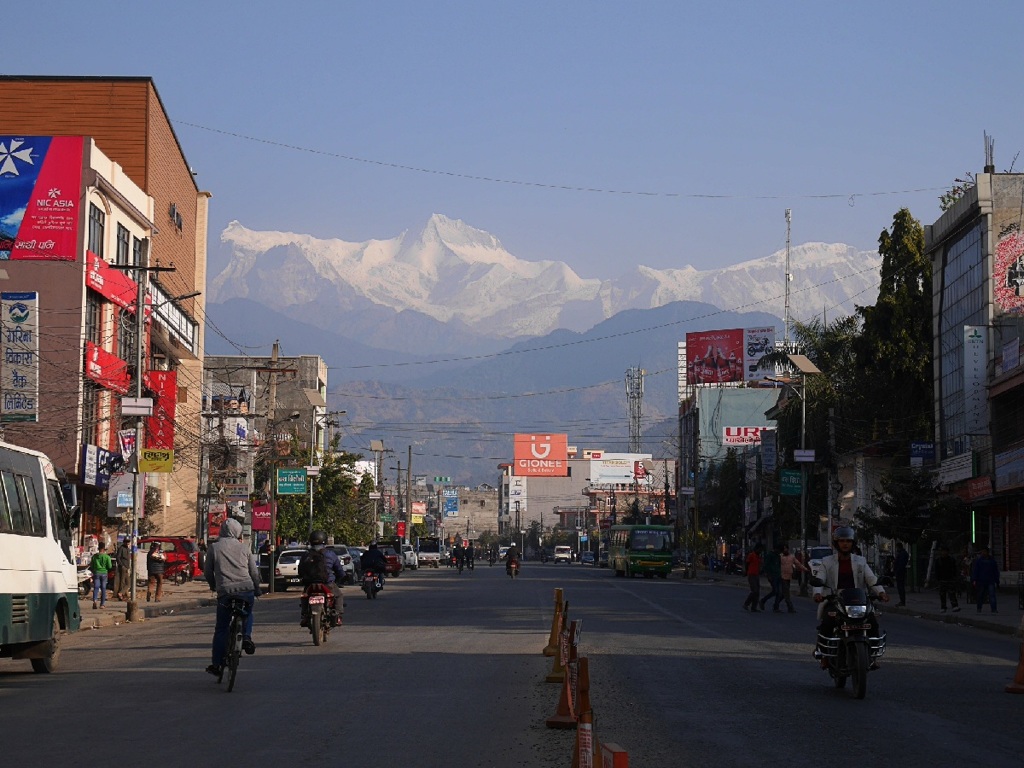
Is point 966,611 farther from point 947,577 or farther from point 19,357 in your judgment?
point 19,357

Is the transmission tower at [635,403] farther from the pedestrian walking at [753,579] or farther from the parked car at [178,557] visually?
the pedestrian walking at [753,579]

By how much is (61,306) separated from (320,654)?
3142 centimetres

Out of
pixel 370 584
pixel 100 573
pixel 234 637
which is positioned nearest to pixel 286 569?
pixel 370 584

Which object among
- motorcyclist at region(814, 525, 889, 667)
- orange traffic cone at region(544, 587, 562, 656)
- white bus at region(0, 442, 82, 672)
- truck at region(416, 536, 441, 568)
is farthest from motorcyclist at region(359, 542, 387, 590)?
truck at region(416, 536, 441, 568)

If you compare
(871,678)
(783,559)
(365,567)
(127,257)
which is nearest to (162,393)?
(127,257)

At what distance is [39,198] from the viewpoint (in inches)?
1918

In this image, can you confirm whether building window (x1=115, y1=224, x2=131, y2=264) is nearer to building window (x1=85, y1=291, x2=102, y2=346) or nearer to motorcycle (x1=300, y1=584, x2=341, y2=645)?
building window (x1=85, y1=291, x2=102, y2=346)

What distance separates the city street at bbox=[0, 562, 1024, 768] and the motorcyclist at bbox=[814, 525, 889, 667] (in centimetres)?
90

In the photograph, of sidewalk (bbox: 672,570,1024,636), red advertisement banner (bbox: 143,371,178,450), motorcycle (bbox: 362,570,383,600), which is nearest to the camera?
sidewalk (bbox: 672,570,1024,636)

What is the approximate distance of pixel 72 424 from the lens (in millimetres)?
48281

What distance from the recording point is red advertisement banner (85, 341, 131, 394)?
160ft

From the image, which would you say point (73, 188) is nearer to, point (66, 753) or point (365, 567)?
point (365, 567)

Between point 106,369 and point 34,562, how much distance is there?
116ft

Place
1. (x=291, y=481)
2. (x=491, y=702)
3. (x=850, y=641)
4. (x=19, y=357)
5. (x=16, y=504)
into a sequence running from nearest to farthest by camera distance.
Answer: (x=491, y=702), (x=850, y=641), (x=16, y=504), (x=19, y=357), (x=291, y=481)
